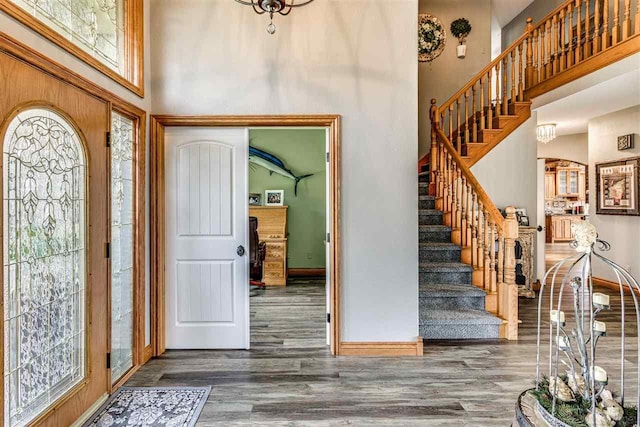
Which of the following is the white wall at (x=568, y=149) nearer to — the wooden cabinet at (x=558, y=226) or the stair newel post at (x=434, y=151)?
the stair newel post at (x=434, y=151)

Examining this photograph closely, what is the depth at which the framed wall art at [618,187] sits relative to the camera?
555cm

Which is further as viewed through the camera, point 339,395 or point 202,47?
point 202,47

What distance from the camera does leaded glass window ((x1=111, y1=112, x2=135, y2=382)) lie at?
9.00 ft

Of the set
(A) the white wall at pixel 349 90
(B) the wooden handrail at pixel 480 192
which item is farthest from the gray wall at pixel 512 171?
(A) the white wall at pixel 349 90

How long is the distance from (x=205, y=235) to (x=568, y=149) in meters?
8.03

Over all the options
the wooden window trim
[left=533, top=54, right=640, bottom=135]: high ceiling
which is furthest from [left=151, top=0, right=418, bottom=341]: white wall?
[left=533, top=54, right=640, bottom=135]: high ceiling

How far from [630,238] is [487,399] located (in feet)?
15.8

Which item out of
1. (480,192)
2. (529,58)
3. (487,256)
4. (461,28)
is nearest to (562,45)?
(529,58)

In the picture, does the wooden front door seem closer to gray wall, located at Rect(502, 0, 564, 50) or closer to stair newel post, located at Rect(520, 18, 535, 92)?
stair newel post, located at Rect(520, 18, 535, 92)

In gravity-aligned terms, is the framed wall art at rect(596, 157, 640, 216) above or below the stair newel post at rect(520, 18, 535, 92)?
below

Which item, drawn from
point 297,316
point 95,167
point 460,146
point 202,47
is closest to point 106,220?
point 95,167

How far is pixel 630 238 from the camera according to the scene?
221 inches

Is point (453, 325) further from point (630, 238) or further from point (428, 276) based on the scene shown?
point (630, 238)

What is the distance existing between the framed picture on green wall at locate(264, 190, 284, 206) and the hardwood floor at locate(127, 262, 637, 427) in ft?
11.1
